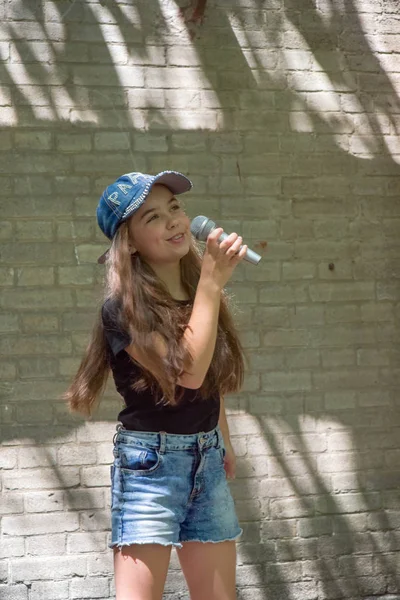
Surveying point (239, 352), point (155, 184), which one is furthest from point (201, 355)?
point (155, 184)

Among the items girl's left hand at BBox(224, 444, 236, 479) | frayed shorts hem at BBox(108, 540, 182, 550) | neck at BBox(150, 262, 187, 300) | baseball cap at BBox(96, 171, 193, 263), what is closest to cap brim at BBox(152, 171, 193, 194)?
baseball cap at BBox(96, 171, 193, 263)

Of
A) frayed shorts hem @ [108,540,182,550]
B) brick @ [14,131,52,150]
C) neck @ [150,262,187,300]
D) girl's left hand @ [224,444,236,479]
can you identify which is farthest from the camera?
brick @ [14,131,52,150]

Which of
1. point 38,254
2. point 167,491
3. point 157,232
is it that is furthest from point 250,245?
point 167,491

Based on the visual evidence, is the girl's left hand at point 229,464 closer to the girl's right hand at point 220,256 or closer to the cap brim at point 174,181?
the girl's right hand at point 220,256

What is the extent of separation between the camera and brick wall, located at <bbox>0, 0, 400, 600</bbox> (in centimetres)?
456

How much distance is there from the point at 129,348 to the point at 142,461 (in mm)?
349

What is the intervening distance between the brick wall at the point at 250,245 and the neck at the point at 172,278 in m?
1.76

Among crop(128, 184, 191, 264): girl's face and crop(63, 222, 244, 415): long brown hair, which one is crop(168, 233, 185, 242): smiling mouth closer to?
crop(128, 184, 191, 264): girl's face

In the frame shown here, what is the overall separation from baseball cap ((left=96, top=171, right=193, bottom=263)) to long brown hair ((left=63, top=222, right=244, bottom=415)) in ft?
0.14

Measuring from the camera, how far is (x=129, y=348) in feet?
8.52

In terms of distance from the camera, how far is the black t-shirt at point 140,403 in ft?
8.61

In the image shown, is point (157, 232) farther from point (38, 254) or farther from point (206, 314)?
point (38, 254)

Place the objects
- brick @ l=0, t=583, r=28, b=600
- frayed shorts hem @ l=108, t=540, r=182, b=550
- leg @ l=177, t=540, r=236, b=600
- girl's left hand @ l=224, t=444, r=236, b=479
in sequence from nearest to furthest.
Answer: frayed shorts hem @ l=108, t=540, r=182, b=550, leg @ l=177, t=540, r=236, b=600, girl's left hand @ l=224, t=444, r=236, b=479, brick @ l=0, t=583, r=28, b=600

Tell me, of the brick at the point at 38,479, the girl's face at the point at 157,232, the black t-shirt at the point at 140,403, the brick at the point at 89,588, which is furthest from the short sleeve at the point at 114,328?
the brick at the point at 89,588
